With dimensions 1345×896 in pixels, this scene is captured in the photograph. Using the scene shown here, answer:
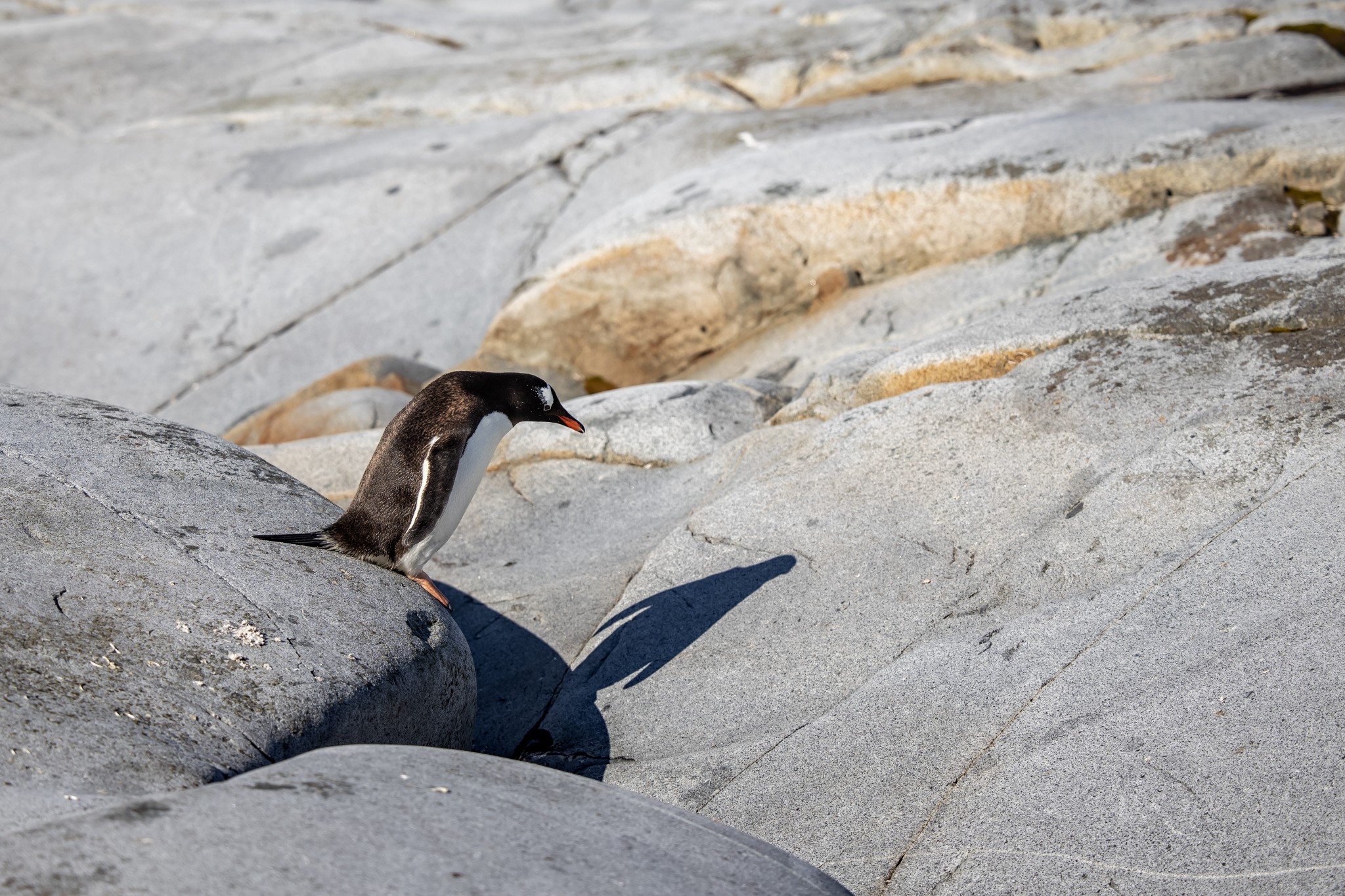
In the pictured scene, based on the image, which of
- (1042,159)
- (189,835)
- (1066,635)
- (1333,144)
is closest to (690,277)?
(1042,159)

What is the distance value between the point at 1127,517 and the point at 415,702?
7.82 ft

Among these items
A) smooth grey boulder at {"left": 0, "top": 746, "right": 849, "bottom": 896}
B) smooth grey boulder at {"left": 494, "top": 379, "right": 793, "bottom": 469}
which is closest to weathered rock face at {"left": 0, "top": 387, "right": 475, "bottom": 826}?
smooth grey boulder at {"left": 0, "top": 746, "right": 849, "bottom": 896}

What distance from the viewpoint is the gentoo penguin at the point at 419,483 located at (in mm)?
3670

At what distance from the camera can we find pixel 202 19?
587 inches

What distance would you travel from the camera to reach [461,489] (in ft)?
12.6

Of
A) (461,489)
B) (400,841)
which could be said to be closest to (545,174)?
(461,489)

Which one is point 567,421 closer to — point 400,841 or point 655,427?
A: point 655,427

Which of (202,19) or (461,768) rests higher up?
Answer: (202,19)

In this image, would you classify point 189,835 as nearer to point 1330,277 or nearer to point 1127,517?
point 1127,517

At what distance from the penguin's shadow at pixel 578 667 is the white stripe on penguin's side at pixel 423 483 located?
66 cm

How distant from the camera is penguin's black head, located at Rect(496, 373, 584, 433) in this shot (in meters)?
4.00

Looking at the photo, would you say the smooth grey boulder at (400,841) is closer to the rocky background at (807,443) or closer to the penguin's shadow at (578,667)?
the rocky background at (807,443)

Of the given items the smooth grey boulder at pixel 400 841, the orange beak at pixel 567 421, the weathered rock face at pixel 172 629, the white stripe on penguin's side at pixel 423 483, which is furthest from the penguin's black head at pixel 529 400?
the smooth grey boulder at pixel 400 841

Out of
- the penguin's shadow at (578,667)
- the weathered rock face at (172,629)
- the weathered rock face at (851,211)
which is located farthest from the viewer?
the weathered rock face at (851,211)
